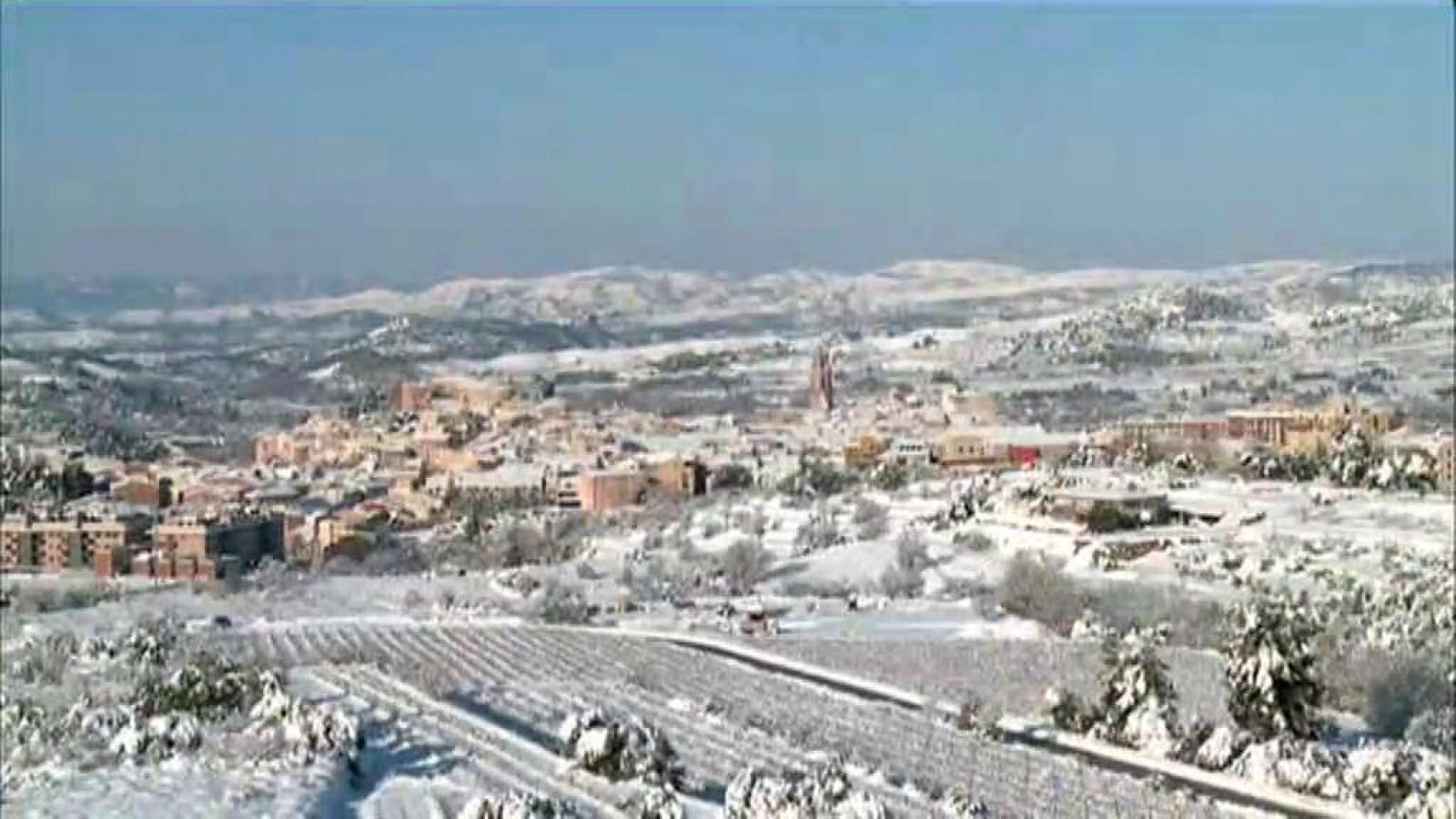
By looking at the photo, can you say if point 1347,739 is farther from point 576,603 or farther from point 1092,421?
point 1092,421

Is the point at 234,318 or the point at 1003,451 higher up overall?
the point at 234,318

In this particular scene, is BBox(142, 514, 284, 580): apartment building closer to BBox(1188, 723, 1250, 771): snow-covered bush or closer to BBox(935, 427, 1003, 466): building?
BBox(935, 427, 1003, 466): building

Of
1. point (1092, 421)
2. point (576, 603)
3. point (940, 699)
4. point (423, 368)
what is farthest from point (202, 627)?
point (1092, 421)

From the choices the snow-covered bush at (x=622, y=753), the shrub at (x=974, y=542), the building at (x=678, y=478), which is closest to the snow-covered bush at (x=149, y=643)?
the snow-covered bush at (x=622, y=753)

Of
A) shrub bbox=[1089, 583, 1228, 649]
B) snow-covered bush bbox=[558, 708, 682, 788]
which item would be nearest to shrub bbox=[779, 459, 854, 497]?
shrub bbox=[1089, 583, 1228, 649]

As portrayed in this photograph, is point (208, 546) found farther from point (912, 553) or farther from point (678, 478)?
point (678, 478)

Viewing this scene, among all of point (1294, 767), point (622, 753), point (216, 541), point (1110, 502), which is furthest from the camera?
point (1110, 502)

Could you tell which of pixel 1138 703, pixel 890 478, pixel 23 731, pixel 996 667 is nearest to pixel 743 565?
pixel 890 478
